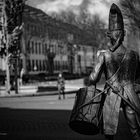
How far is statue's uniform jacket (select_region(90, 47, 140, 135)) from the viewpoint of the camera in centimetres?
443

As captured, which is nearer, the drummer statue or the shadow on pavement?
the drummer statue

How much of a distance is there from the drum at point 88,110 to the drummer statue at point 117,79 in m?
0.09

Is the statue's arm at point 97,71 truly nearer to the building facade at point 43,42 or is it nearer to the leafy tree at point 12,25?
the leafy tree at point 12,25

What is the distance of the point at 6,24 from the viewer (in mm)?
23750

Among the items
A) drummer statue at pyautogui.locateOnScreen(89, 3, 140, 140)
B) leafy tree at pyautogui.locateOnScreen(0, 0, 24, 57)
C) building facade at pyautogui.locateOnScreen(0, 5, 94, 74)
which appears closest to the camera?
drummer statue at pyautogui.locateOnScreen(89, 3, 140, 140)

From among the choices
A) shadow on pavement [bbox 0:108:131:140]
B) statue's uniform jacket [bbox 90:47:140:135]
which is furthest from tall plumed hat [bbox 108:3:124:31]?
shadow on pavement [bbox 0:108:131:140]

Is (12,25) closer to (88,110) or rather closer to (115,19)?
(115,19)

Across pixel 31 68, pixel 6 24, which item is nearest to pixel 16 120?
pixel 6 24

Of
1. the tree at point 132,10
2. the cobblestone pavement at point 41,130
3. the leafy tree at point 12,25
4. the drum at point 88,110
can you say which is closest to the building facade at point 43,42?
the tree at point 132,10

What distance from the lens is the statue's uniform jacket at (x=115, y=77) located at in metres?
4.43

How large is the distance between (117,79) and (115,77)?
0.12 feet

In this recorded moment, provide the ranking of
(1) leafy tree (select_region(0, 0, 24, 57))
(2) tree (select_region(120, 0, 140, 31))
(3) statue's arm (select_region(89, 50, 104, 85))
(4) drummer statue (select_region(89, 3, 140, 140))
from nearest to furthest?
1. (4) drummer statue (select_region(89, 3, 140, 140))
2. (3) statue's arm (select_region(89, 50, 104, 85))
3. (1) leafy tree (select_region(0, 0, 24, 57))
4. (2) tree (select_region(120, 0, 140, 31))

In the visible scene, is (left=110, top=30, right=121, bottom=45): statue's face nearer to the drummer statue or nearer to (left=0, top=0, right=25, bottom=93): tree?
the drummer statue

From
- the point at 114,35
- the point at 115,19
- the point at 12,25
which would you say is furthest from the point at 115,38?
the point at 12,25
